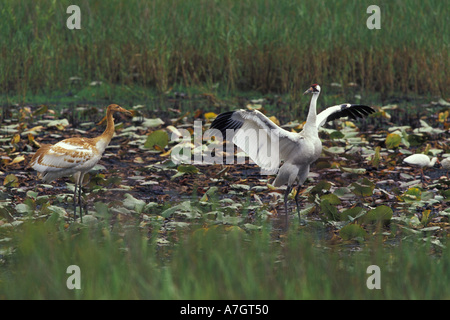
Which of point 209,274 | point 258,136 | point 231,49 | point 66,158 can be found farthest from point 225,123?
point 231,49

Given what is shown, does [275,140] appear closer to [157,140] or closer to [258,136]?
[258,136]

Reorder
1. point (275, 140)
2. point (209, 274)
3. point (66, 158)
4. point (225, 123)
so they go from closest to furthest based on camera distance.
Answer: point (209, 274)
point (225, 123)
point (275, 140)
point (66, 158)

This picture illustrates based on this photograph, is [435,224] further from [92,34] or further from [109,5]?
[109,5]

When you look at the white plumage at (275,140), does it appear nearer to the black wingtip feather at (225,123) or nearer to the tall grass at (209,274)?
the black wingtip feather at (225,123)

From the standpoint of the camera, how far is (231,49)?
36.3 ft

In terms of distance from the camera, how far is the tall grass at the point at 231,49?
11.0 metres

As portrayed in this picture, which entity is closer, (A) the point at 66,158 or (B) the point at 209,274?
(B) the point at 209,274

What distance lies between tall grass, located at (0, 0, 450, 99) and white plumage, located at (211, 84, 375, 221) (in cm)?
412

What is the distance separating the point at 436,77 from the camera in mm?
10703

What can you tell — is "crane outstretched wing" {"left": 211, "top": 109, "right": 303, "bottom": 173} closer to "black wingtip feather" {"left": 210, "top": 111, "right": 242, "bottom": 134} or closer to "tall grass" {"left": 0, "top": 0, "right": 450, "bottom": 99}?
"black wingtip feather" {"left": 210, "top": 111, "right": 242, "bottom": 134}

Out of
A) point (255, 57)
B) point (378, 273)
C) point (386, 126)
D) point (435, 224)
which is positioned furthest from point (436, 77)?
point (378, 273)

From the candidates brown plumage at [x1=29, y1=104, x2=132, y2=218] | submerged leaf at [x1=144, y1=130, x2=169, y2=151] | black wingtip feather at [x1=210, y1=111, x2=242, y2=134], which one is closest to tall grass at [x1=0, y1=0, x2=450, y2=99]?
submerged leaf at [x1=144, y1=130, x2=169, y2=151]

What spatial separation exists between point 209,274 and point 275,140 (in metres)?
2.50

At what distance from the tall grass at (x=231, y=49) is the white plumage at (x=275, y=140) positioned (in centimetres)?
412
